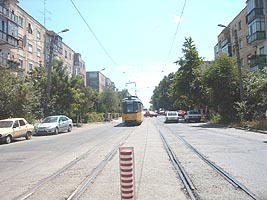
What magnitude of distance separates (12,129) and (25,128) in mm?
1657

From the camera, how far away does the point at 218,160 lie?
11.4m

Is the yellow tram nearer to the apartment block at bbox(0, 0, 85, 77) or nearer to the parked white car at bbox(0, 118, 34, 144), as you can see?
the apartment block at bbox(0, 0, 85, 77)

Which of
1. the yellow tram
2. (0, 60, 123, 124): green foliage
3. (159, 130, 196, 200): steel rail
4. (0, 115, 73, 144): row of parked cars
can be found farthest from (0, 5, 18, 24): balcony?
(159, 130, 196, 200): steel rail

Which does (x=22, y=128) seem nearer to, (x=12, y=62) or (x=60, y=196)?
(x=60, y=196)

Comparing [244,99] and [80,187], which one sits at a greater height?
[244,99]

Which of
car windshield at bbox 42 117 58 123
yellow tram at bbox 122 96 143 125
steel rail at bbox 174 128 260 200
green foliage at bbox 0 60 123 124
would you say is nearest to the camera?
steel rail at bbox 174 128 260 200

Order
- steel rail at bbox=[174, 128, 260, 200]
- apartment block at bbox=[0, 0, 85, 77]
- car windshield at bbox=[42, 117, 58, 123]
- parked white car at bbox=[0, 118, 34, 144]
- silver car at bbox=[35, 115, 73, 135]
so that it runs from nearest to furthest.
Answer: steel rail at bbox=[174, 128, 260, 200], parked white car at bbox=[0, 118, 34, 144], silver car at bbox=[35, 115, 73, 135], car windshield at bbox=[42, 117, 58, 123], apartment block at bbox=[0, 0, 85, 77]

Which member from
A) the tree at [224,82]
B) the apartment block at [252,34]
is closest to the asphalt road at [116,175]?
the tree at [224,82]

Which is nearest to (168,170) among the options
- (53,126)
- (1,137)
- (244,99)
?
(1,137)

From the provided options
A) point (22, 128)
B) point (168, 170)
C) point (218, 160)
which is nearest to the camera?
point (168, 170)

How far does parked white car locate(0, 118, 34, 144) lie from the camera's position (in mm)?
21141

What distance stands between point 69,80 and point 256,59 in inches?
973

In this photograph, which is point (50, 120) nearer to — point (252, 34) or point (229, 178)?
point (229, 178)

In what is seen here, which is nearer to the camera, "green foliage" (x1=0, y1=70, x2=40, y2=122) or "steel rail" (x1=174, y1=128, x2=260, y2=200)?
"steel rail" (x1=174, y1=128, x2=260, y2=200)
